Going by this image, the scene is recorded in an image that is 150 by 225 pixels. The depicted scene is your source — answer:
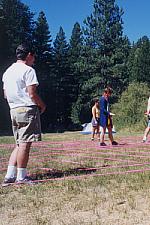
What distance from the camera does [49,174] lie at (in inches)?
259

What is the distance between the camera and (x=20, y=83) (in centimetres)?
577

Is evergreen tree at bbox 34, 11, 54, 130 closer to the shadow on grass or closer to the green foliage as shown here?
the green foliage

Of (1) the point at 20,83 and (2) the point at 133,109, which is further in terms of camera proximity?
(2) the point at 133,109

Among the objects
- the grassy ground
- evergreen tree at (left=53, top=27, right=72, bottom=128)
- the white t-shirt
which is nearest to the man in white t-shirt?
the white t-shirt

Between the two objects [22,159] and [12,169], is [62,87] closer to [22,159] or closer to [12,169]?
[12,169]

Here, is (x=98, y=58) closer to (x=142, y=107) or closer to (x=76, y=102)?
(x=76, y=102)

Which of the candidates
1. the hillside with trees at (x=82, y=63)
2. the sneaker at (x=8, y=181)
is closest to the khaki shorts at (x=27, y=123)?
the sneaker at (x=8, y=181)

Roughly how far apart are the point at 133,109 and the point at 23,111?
1919cm

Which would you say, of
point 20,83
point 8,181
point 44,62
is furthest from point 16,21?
point 8,181

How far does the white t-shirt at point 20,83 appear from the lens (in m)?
5.73

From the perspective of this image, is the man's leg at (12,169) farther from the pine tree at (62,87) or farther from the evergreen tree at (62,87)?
the pine tree at (62,87)

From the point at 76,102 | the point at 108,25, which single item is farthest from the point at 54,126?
the point at 108,25

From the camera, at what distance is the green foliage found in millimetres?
23500

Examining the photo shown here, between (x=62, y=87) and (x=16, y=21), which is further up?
(x=16, y=21)
